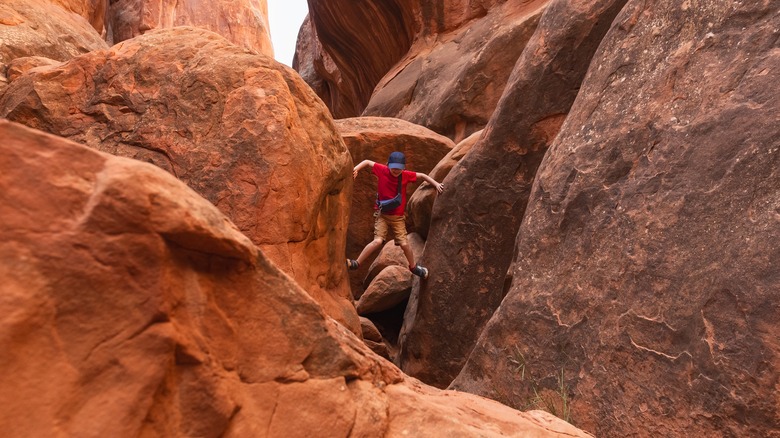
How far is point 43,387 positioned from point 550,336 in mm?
3427

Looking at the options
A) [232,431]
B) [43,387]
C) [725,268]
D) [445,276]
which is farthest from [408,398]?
[445,276]

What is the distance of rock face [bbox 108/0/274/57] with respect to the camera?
2183cm

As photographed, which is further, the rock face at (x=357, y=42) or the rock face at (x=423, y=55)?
the rock face at (x=357, y=42)

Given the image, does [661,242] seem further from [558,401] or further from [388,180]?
[388,180]

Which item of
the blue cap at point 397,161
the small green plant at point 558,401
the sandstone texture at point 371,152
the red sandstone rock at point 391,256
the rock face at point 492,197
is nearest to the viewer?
the small green plant at point 558,401

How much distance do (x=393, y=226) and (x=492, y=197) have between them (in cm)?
173

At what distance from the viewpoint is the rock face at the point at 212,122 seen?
5777 mm

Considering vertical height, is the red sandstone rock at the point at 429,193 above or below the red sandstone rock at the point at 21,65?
below

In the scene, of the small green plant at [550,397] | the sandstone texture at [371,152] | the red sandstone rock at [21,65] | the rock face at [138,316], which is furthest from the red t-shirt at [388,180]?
the rock face at [138,316]

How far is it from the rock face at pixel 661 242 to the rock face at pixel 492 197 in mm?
988

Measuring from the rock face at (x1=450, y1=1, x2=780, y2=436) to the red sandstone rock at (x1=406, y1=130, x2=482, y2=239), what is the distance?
301 cm

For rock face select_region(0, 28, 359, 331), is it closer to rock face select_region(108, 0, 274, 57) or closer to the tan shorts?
the tan shorts

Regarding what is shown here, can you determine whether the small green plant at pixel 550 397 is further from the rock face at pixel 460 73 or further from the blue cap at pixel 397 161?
the rock face at pixel 460 73

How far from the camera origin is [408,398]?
2902 mm
